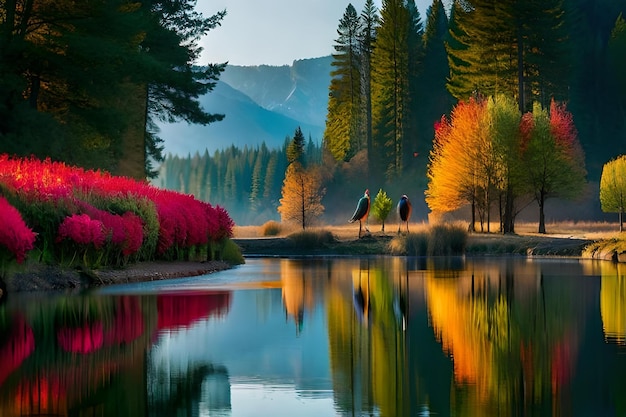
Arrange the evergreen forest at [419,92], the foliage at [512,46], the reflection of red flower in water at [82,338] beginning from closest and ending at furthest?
1. the reflection of red flower in water at [82,338]
2. the foliage at [512,46]
3. the evergreen forest at [419,92]

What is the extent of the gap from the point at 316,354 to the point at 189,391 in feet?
7.23

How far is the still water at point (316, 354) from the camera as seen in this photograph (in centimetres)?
641

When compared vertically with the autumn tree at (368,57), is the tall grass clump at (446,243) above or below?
below

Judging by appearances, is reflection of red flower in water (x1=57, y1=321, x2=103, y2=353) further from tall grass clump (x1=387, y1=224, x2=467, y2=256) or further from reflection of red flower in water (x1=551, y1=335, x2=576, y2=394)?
tall grass clump (x1=387, y1=224, x2=467, y2=256)

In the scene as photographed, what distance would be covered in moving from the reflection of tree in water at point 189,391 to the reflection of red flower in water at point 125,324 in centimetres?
210

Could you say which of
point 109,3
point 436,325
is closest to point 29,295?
point 436,325

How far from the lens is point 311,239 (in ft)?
163

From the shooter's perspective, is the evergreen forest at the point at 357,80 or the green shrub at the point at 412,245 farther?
the green shrub at the point at 412,245

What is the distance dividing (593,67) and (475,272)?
76747 millimetres

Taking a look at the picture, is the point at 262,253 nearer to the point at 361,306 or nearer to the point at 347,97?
the point at 361,306

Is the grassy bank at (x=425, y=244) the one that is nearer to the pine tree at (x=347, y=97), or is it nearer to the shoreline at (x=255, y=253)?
the shoreline at (x=255, y=253)

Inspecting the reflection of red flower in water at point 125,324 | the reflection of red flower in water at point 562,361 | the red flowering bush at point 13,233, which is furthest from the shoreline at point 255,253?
the reflection of red flower in water at point 562,361

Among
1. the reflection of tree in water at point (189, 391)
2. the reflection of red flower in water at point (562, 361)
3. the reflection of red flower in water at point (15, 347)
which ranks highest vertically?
the reflection of red flower in water at point (15, 347)

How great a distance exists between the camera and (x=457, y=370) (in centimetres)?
777
